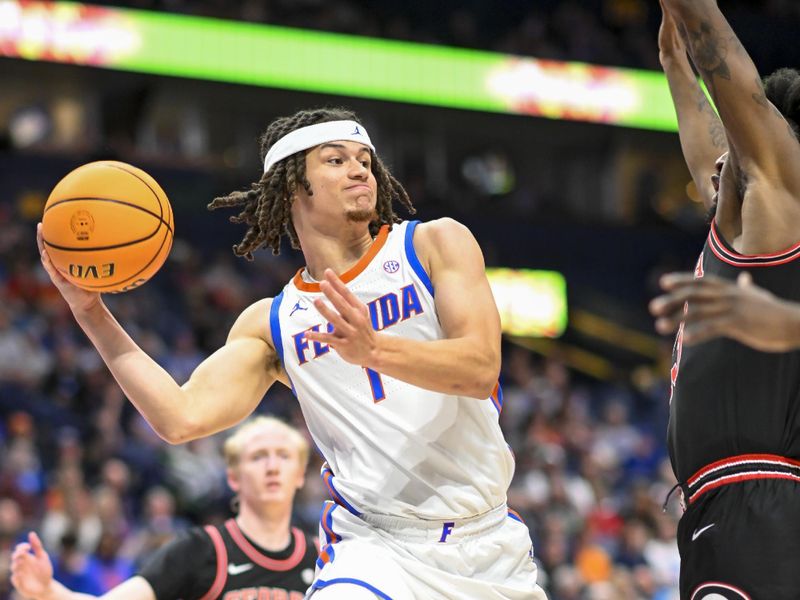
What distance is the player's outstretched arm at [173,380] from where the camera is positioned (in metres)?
4.05

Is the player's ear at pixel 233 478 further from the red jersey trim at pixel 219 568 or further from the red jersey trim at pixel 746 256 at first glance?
the red jersey trim at pixel 746 256

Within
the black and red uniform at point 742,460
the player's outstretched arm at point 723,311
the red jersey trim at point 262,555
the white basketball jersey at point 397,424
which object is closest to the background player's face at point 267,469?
the red jersey trim at point 262,555

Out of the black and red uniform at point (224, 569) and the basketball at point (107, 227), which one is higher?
the basketball at point (107, 227)

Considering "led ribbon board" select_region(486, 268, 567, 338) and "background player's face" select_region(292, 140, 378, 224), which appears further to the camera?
"led ribbon board" select_region(486, 268, 567, 338)

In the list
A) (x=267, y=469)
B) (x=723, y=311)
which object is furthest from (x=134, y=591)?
(x=723, y=311)

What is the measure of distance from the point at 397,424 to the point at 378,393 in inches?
5.2

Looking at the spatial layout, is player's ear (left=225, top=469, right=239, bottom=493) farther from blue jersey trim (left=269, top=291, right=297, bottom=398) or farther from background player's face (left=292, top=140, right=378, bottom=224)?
background player's face (left=292, top=140, right=378, bottom=224)

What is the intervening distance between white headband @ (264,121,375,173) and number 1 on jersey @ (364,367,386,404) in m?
0.92

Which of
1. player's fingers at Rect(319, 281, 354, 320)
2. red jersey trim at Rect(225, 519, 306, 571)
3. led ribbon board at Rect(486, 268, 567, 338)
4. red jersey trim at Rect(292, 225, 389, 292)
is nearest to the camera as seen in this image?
player's fingers at Rect(319, 281, 354, 320)

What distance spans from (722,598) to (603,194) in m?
19.9

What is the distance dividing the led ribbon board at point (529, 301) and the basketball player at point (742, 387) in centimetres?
1642

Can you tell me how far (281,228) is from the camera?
4.57 m

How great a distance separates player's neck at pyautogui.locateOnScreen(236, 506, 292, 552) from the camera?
18.8ft

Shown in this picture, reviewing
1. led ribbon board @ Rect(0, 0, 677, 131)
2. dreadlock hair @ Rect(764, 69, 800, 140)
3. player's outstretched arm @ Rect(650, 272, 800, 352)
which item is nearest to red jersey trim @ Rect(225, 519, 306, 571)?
dreadlock hair @ Rect(764, 69, 800, 140)
